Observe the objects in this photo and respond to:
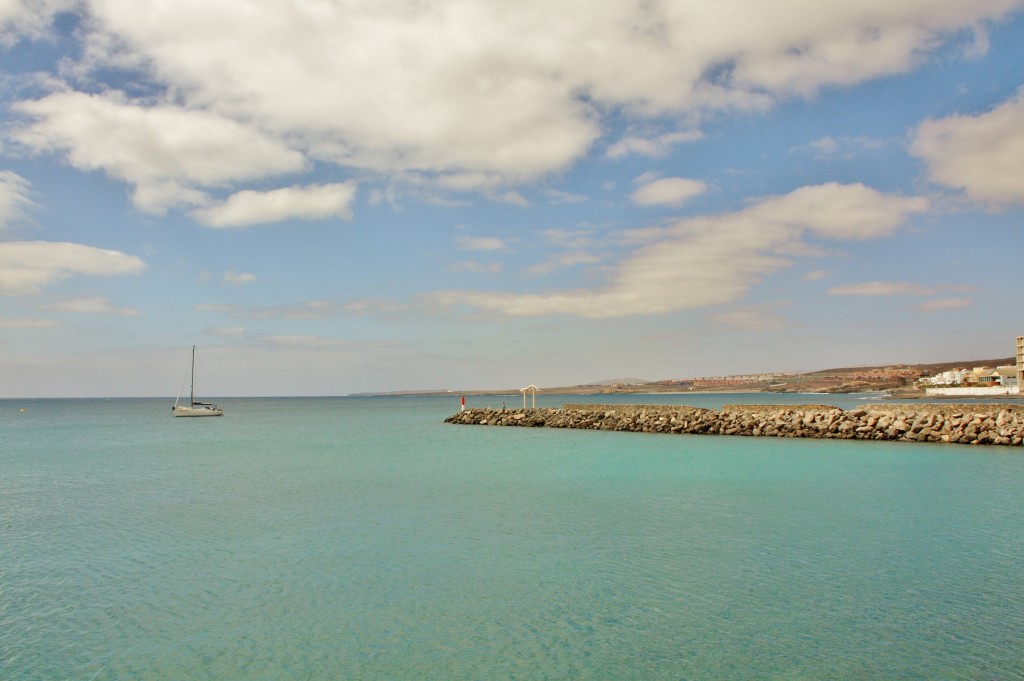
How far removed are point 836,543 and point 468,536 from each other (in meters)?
5.42

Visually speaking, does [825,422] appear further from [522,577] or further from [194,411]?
[194,411]

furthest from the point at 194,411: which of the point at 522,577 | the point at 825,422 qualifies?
the point at 522,577

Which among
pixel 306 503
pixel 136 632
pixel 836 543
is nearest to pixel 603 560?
pixel 836 543

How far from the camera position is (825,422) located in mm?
28141

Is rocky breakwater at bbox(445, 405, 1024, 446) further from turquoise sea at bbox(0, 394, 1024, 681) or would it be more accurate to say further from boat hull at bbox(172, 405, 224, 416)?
boat hull at bbox(172, 405, 224, 416)

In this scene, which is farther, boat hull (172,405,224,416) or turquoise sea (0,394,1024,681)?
boat hull (172,405,224,416)

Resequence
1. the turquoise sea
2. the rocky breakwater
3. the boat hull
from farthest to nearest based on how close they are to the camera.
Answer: the boat hull < the rocky breakwater < the turquoise sea

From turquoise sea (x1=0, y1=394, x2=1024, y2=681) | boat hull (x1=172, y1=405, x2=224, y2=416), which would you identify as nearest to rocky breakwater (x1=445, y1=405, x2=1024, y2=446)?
turquoise sea (x1=0, y1=394, x2=1024, y2=681)

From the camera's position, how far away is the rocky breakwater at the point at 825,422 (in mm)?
23922

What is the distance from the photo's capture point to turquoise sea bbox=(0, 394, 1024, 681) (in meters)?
5.43

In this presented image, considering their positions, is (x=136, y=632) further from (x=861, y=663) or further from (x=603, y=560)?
(x=861, y=663)

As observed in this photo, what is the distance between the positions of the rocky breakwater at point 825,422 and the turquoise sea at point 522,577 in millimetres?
9092

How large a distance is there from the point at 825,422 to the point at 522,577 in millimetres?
24679

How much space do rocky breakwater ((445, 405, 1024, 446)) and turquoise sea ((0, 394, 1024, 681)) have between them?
9.09 meters
